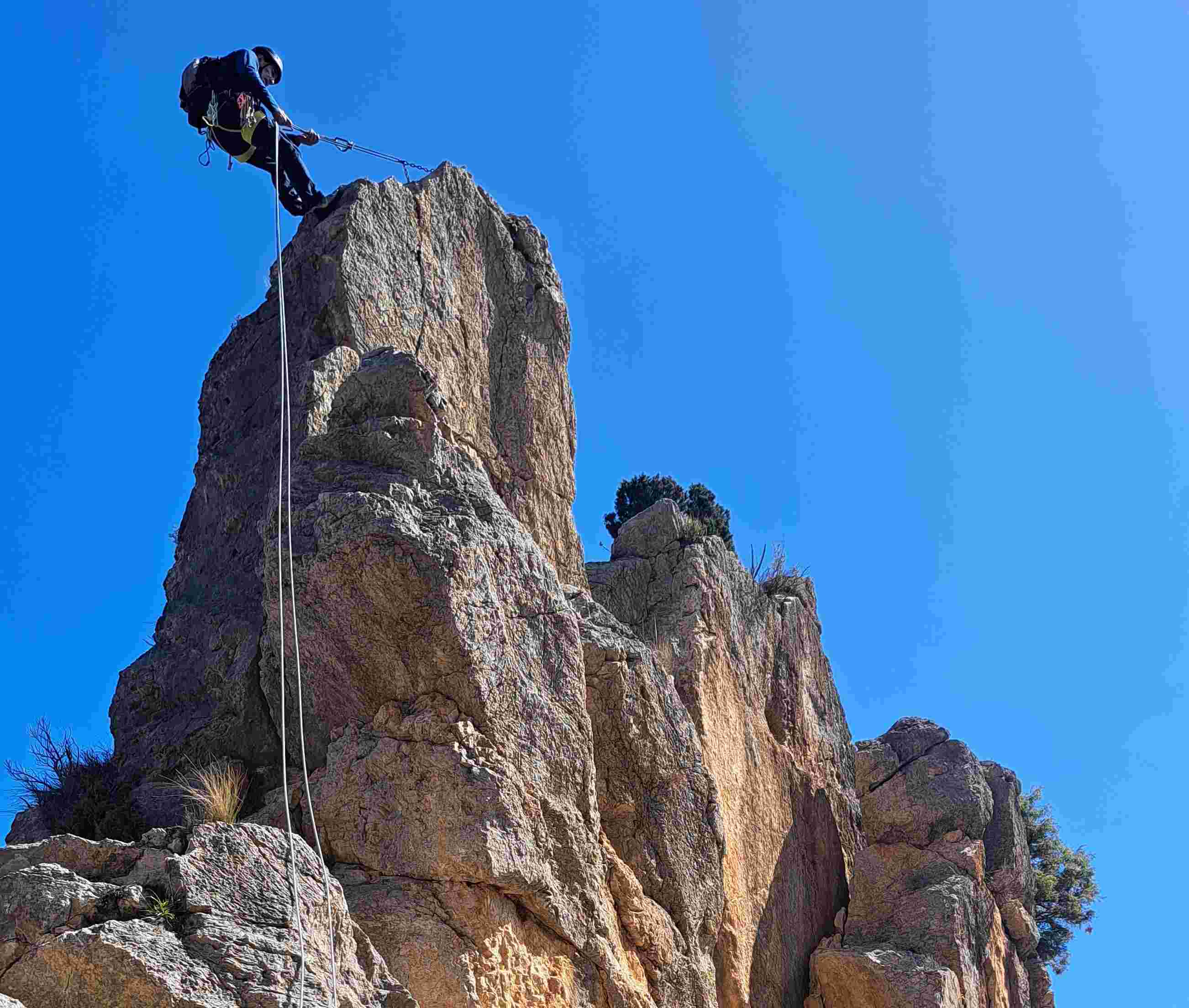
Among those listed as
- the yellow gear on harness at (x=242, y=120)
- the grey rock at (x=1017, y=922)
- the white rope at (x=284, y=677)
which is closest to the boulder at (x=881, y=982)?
the grey rock at (x=1017, y=922)

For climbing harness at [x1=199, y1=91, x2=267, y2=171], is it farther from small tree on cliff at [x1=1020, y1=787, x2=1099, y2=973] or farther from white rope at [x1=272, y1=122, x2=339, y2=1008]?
small tree on cliff at [x1=1020, y1=787, x2=1099, y2=973]

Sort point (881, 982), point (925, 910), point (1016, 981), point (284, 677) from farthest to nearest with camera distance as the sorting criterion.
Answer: point (1016, 981)
point (925, 910)
point (881, 982)
point (284, 677)

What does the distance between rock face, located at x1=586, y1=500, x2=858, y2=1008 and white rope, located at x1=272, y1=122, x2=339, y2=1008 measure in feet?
18.1

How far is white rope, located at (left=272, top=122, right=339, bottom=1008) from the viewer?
855 cm

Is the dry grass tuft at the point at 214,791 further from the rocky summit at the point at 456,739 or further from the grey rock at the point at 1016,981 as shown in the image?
the grey rock at the point at 1016,981

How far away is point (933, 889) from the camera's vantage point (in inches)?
712

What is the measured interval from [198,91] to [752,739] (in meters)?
9.71

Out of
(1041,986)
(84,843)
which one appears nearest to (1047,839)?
(1041,986)

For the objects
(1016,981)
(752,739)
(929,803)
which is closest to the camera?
(752,739)

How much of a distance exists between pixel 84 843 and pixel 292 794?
2.81m

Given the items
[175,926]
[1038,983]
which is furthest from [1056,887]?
[175,926]

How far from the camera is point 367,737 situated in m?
11.5

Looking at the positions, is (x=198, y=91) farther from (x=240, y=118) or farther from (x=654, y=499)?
(x=654, y=499)

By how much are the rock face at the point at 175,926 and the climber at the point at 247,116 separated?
893cm
